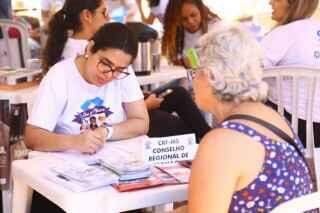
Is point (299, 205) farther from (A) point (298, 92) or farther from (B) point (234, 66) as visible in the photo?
(A) point (298, 92)

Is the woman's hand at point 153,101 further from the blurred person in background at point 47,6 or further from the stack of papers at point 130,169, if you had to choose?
the blurred person in background at point 47,6

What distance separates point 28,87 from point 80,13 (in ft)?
1.53

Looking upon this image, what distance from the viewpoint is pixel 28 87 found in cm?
306

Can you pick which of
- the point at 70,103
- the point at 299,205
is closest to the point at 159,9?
the point at 70,103

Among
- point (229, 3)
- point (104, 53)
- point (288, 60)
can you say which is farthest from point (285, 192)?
point (229, 3)

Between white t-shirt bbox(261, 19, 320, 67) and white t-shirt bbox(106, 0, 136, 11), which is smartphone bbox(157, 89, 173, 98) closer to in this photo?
white t-shirt bbox(261, 19, 320, 67)

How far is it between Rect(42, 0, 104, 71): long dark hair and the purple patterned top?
1.77 meters

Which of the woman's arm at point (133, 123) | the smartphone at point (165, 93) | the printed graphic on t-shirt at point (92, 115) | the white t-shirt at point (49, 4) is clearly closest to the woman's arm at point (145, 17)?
the white t-shirt at point (49, 4)

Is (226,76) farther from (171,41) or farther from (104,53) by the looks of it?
(171,41)

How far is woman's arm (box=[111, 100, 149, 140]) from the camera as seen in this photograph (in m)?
2.40

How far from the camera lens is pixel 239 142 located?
1.52 m

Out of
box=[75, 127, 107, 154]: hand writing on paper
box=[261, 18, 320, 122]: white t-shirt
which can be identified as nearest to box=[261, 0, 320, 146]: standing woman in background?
box=[261, 18, 320, 122]: white t-shirt

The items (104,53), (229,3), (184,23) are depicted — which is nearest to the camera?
(104,53)

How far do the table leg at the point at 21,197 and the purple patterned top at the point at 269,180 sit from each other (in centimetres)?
80
